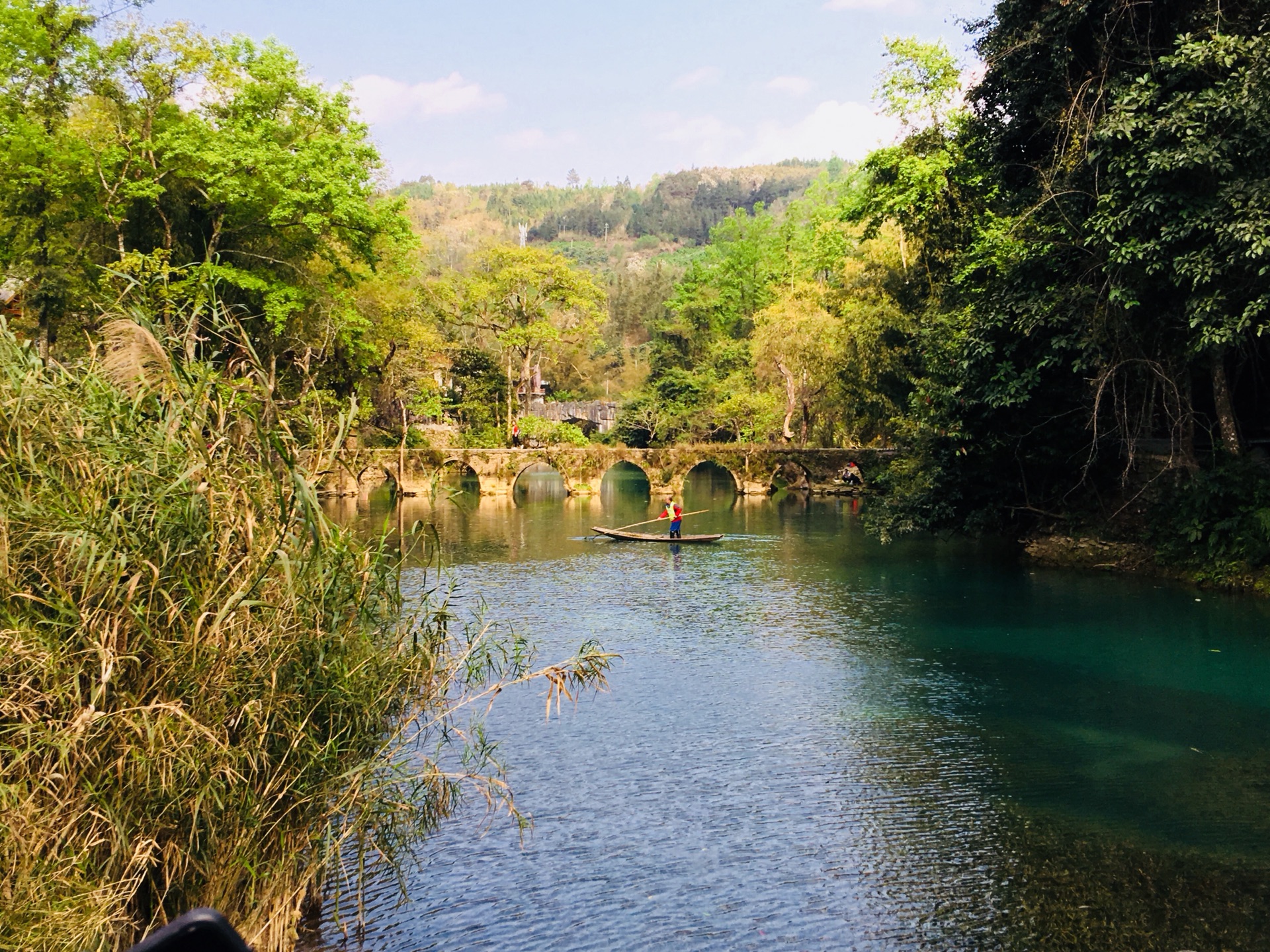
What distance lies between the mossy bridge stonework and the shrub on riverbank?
3771 centimetres

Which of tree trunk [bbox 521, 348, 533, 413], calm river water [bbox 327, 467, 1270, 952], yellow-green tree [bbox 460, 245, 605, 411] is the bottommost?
calm river water [bbox 327, 467, 1270, 952]

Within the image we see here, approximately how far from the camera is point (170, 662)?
612 cm

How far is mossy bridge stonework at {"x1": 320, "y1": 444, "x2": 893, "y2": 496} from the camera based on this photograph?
4478 cm

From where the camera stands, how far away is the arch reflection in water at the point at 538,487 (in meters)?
48.3

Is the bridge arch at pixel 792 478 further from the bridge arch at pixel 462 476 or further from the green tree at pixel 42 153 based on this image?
Result: the green tree at pixel 42 153

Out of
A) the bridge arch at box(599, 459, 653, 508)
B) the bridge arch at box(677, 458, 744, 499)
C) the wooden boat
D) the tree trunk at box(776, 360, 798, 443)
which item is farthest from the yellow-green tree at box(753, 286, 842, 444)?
the wooden boat

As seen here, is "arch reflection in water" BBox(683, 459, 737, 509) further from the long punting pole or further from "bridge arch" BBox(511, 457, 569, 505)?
"bridge arch" BBox(511, 457, 569, 505)

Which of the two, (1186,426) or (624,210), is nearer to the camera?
(1186,426)

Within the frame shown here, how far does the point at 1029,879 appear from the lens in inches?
354

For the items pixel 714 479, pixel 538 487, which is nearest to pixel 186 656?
pixel 538 487

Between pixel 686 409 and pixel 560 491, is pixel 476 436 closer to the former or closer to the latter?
pixel 560 491

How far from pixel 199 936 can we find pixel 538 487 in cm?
5588

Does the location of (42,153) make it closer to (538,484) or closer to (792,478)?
(792,478)

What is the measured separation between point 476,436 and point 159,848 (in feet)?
150
